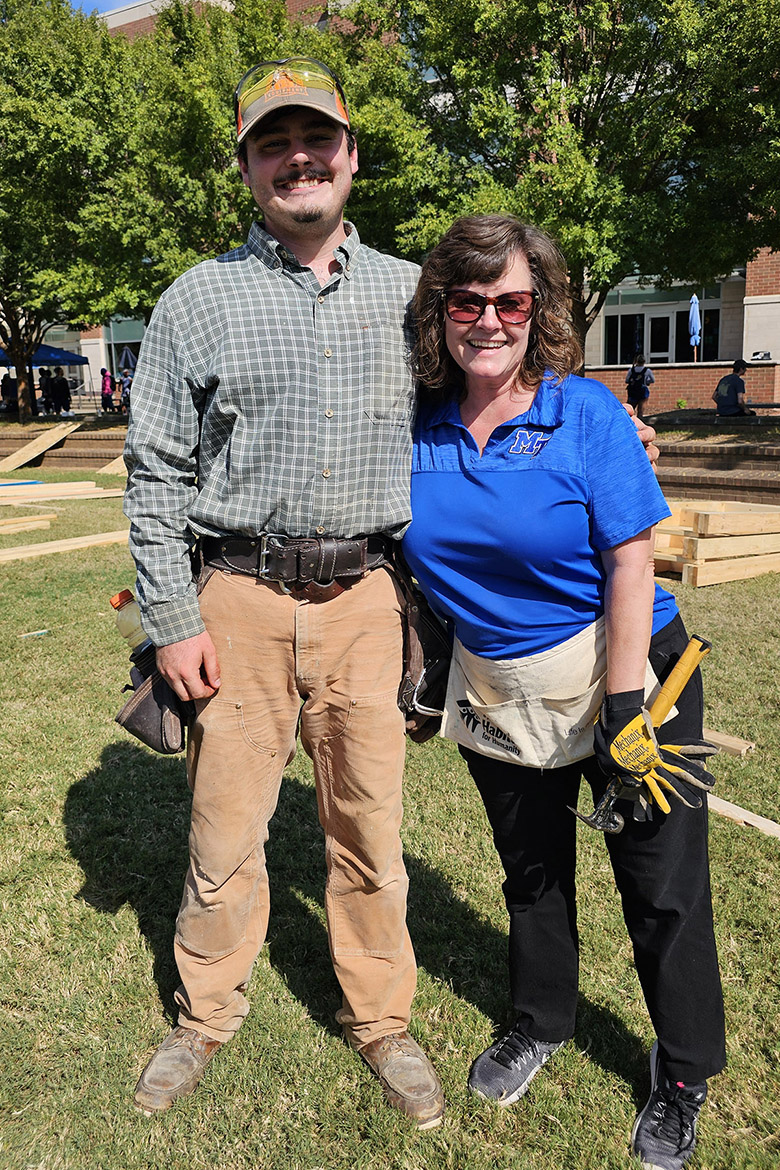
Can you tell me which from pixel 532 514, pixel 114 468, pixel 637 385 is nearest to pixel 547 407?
pixel 532 514

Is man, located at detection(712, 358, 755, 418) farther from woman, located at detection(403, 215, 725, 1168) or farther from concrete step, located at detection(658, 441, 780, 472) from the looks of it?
woman, located at detection(403, 215, 725, 1168)

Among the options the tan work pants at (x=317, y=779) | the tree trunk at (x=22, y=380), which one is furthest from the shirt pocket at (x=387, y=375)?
the tree trunk at (x=22, y=380)

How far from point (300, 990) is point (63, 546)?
25.7ft

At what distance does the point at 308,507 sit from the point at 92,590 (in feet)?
20.2

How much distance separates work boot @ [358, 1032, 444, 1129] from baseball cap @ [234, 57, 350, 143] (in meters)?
2.57

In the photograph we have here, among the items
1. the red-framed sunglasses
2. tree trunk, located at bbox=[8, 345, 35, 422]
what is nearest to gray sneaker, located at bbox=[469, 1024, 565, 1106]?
the red-framed sunglasses

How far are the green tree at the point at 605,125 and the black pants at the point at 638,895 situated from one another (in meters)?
12.7

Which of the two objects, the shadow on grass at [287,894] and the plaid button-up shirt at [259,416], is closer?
the plaid button-up shirt at [259,416]

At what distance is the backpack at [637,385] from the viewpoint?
19047 millimetres

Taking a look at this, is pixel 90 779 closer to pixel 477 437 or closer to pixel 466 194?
pixel 477 437

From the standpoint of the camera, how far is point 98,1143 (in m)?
2.34

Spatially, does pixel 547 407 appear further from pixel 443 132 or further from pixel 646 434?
pixel 443 132

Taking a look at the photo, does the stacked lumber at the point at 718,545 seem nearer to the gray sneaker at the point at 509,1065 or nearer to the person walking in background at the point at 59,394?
the gray sneaker at the point at 509,1065

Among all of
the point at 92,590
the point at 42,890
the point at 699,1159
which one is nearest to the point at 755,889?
the point at 699,1159
